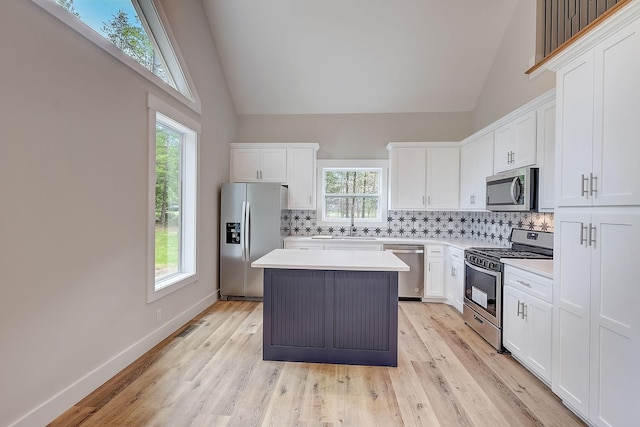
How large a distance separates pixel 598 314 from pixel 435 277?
253 cm

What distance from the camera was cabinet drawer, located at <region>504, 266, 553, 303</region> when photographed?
86.7 inches

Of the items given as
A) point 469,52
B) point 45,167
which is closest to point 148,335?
point 45,167

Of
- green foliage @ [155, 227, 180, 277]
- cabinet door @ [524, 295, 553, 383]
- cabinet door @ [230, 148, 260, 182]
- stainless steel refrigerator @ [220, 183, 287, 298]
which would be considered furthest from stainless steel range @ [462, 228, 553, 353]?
green foliage @ [155, 227, 180, 277]

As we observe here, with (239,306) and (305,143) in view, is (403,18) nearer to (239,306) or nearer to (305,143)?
(305,143)

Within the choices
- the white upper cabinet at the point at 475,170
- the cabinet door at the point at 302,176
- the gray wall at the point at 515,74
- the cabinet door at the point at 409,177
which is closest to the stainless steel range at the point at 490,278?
the white upper cabinet at the point at 475,170

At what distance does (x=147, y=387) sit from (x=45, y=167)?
1.62 m

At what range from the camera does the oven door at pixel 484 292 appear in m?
2.81

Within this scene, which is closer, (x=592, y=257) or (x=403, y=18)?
(x=592, y=257)

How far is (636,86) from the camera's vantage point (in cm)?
152

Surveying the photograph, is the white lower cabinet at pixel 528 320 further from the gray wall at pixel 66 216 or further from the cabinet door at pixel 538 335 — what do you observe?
the gray wall at pixel 66 216

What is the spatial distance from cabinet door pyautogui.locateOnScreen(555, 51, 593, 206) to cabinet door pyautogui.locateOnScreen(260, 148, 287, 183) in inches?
132

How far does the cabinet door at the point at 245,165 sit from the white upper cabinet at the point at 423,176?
2058 mm

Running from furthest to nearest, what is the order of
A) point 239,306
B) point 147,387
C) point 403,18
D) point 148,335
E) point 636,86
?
point 239,306
point 403,18
point 148,335
point 147,387
point 636,86

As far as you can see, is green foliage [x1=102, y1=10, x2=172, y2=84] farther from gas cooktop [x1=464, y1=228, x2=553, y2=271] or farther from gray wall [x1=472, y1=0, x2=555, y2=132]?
gray wall [x1=472, y1=0, x2=555, y2=132]
